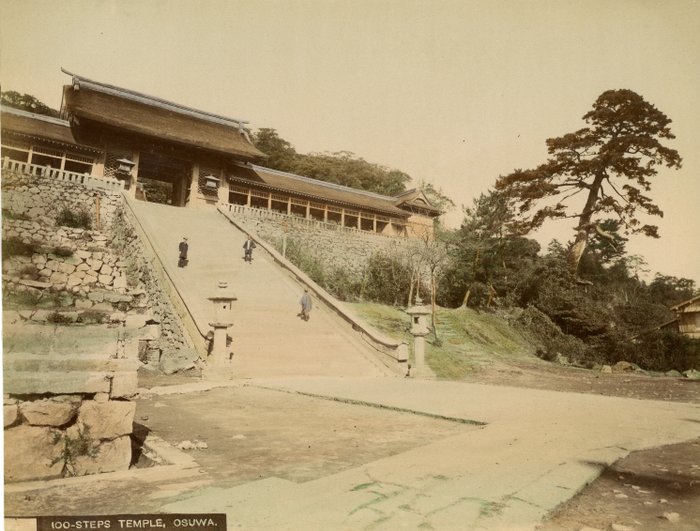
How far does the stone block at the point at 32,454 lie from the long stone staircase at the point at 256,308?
5.87 metres

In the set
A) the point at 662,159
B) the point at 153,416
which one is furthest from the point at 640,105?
the point at 153,416

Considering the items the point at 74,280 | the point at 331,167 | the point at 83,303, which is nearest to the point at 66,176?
the point at 74,280

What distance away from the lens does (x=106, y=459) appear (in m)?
3.18

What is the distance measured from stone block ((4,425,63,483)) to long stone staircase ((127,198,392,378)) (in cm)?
587

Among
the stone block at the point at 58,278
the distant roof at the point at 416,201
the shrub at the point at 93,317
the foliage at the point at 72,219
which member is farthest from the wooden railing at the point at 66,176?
the distant roof at the point at 416,201

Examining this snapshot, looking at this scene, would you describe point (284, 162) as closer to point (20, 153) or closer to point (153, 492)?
point (20, 153)

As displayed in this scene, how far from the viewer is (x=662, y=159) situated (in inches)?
204

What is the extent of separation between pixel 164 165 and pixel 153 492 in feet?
66.9

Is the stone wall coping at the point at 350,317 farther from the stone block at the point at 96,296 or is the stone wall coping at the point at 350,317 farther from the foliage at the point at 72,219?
the stone block at the point at 96,296

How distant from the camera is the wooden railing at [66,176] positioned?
15070 mm

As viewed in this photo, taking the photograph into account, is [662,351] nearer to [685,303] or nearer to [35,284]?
[685,303]

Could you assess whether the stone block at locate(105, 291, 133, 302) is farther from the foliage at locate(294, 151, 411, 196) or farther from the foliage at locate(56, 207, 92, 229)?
the foliage at locate(294, 151, 411, 196)

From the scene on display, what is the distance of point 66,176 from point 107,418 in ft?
52.5

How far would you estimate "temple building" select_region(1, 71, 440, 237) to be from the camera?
1709 cm
